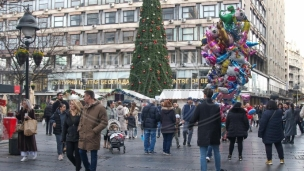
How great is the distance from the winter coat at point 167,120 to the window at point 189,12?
36440mm

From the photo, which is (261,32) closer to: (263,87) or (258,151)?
(263,87)

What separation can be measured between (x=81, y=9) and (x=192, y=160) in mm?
44436

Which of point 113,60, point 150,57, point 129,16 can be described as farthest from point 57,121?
point 129,16

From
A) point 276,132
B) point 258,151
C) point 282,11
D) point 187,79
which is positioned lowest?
point 258,151

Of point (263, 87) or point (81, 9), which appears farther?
point (263, 87)

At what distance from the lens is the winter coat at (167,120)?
1335 centimetres

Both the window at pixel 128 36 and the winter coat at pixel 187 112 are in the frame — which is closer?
the winter coat at pixel 187 112

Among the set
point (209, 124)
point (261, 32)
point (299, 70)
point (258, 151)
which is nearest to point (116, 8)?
point (261, 32)

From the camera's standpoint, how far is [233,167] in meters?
10.6

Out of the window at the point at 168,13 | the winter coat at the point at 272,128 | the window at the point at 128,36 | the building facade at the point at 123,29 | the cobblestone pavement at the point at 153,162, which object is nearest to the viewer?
the cobblestone pavement at the point at 153,162

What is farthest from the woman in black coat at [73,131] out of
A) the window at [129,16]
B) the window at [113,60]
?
the window at [129,16]

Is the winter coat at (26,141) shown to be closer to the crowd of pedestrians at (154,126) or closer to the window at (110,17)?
the crowd of pedestrians at (154,126)

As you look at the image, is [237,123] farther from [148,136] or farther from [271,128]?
[148,136]

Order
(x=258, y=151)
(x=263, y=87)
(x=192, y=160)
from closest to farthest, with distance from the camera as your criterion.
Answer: (x=192, y=160)
(x=258, y=151)
(x=263, y=87)
